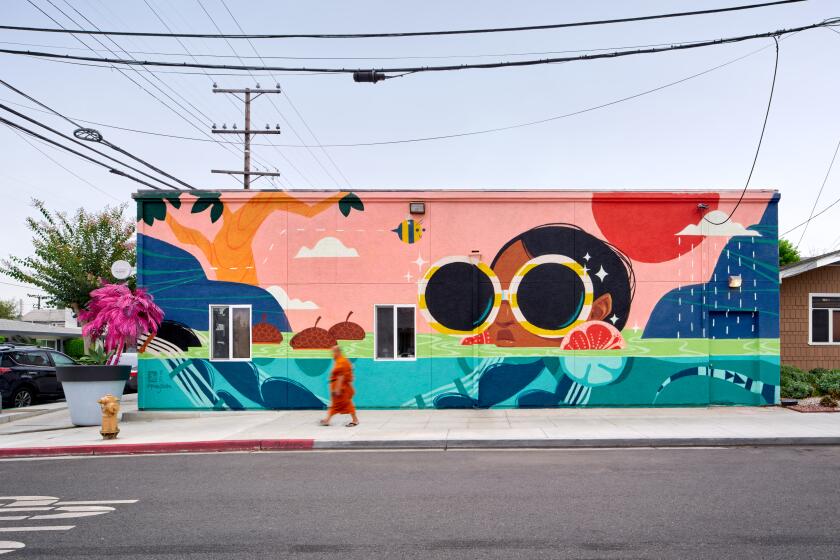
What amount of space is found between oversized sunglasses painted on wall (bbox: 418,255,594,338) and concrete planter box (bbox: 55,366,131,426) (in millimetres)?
7299

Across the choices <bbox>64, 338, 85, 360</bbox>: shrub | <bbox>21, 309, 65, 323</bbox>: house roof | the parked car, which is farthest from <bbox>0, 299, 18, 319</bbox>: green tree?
the parked car

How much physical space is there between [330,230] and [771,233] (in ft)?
33.8

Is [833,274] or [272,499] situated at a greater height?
[833,274]

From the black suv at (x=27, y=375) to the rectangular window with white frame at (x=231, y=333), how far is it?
22.6 ft

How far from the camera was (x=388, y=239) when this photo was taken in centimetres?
1716

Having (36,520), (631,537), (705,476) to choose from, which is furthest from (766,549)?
(36,520)

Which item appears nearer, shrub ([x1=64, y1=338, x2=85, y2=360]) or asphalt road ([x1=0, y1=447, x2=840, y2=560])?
asphalt road ([x1=0, y1=447, x2=840, y2=560])

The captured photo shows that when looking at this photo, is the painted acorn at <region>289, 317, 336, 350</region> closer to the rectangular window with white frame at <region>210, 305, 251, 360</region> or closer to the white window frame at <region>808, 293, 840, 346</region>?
the rectangular window with white frame at <region>210, 305, 251, 360</region>

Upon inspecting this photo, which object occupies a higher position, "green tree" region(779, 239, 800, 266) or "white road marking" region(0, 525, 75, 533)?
"green tree" region(779, 239, 800, 266)

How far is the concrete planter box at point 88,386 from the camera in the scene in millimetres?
15414

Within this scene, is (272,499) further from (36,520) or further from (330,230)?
(330,230)

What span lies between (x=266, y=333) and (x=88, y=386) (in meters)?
3.95

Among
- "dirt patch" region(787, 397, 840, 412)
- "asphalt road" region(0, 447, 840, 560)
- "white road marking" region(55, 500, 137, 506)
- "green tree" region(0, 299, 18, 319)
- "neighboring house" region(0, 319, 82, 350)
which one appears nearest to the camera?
"asphalt road" region(0, 447, 840, 560)

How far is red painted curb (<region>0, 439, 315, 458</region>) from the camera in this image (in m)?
12.5
